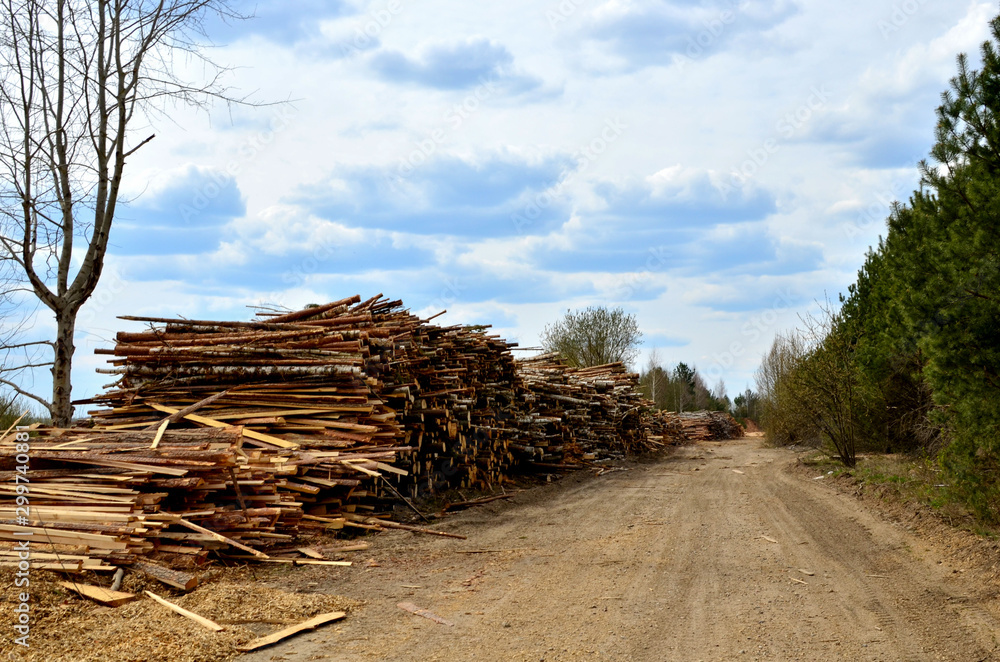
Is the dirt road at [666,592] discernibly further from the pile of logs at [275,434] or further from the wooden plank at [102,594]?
the wooden plank at [102,594]

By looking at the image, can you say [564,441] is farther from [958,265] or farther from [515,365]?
[958,265]

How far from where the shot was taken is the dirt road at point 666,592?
5590 millimetres

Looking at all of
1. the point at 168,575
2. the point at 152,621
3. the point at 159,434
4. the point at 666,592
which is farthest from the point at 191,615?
the point at 666,592

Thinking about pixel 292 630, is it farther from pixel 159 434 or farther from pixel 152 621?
pixel 159 434

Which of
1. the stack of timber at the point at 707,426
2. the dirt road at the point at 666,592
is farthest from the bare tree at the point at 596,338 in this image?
the dirt road at the point at 666,592

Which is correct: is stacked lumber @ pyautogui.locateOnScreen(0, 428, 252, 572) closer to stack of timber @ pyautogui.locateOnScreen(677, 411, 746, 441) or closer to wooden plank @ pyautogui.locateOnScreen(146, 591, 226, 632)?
wooden plank @ pyautogui.locateOnScreen(146, 591, 226, 632)

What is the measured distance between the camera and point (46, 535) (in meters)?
7.18

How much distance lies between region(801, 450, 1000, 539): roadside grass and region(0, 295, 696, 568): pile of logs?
6869 mm

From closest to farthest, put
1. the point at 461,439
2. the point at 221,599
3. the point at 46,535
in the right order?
the point at 221,599 → the point at 46,535 → the point at 461,439

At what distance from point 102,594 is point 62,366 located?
823 cm

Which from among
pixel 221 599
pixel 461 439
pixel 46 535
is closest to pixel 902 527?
pixel 461 439

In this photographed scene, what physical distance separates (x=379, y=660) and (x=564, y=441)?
1475 centimetres

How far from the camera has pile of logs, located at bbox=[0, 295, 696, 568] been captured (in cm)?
788

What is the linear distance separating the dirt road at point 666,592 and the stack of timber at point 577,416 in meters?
5.97
